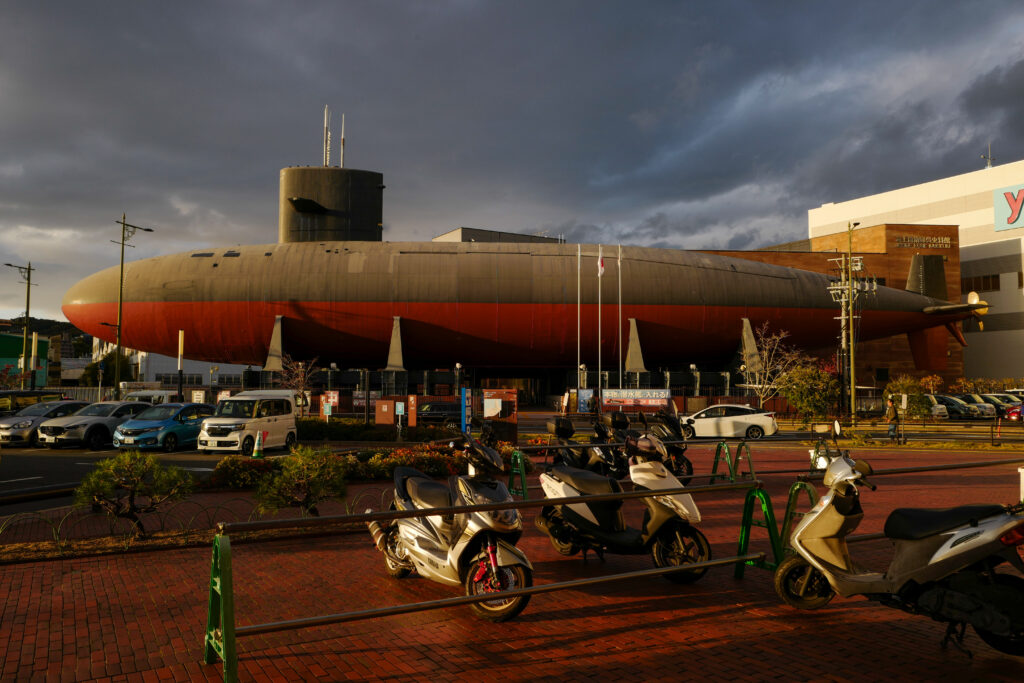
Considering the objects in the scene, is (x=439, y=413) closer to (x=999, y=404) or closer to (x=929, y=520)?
(x=929, y=520)

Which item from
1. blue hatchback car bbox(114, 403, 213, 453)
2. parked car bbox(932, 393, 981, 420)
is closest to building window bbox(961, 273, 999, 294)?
parked car bbox(932, 393, 981, 420)

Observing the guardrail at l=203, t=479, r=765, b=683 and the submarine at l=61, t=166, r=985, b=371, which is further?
the submarine at l=61, t=166, r=985, b=371

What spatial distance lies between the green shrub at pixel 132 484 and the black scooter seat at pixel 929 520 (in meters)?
8.52

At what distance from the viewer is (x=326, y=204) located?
4544cm

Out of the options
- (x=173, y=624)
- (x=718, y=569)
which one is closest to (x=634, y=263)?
(x=718, y=569)

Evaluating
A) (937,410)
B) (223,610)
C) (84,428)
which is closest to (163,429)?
(84,428)

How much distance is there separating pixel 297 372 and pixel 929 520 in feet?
127

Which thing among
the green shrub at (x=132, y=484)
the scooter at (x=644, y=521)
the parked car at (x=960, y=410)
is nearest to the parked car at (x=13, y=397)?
the green shrub at (x=132, y=484)

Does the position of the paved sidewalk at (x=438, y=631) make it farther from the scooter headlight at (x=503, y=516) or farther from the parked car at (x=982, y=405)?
the parked car at (x=982, y=405)

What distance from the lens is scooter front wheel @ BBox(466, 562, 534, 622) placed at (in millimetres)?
5664

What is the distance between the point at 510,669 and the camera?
4.75m

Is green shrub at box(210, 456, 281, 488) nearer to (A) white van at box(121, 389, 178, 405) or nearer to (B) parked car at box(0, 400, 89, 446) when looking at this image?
(B) parked car at box(0, 400, 89, 446)

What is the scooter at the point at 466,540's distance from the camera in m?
5.73

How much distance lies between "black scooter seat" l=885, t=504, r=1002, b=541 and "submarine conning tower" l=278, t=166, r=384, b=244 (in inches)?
1703
